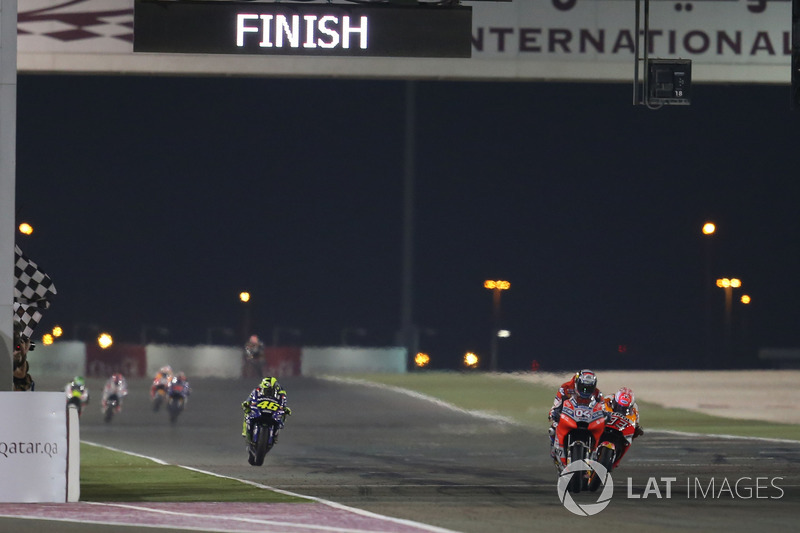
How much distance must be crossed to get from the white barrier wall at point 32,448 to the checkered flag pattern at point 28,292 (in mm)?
2932

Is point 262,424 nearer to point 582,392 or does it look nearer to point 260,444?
point 260,444

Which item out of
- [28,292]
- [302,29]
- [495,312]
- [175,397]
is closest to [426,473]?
[28,292]

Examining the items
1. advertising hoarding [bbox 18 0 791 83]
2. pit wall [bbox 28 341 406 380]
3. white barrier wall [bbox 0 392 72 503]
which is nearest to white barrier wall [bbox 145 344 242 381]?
pit wall [bbox 28 341 406 380]

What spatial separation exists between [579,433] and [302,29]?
5.48 meters

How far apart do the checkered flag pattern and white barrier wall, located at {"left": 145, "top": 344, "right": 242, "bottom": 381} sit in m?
32.8

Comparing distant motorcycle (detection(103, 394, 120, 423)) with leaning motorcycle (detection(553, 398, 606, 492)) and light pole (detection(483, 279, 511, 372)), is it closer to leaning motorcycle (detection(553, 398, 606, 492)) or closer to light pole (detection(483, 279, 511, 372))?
leaning motorcycle (detection(553, 398, 606, 492))

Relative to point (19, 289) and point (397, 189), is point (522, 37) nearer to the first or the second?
point (19, 289)

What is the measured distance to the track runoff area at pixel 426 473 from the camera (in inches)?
496

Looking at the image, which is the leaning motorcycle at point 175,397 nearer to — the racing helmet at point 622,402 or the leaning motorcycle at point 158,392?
the leaning motorcycle at point 158,392

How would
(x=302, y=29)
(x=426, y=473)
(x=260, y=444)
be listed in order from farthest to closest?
(x=260, y=444), (x=426, y=473), (x=302, y=29)

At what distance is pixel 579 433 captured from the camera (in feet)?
52.3

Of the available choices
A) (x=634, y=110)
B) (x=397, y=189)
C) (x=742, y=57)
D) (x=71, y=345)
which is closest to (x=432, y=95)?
(x=397, y=189)

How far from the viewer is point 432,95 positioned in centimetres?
8062

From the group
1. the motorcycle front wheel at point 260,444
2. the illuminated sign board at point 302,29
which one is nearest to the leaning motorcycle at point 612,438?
the illuminated sign board at point 302,29
